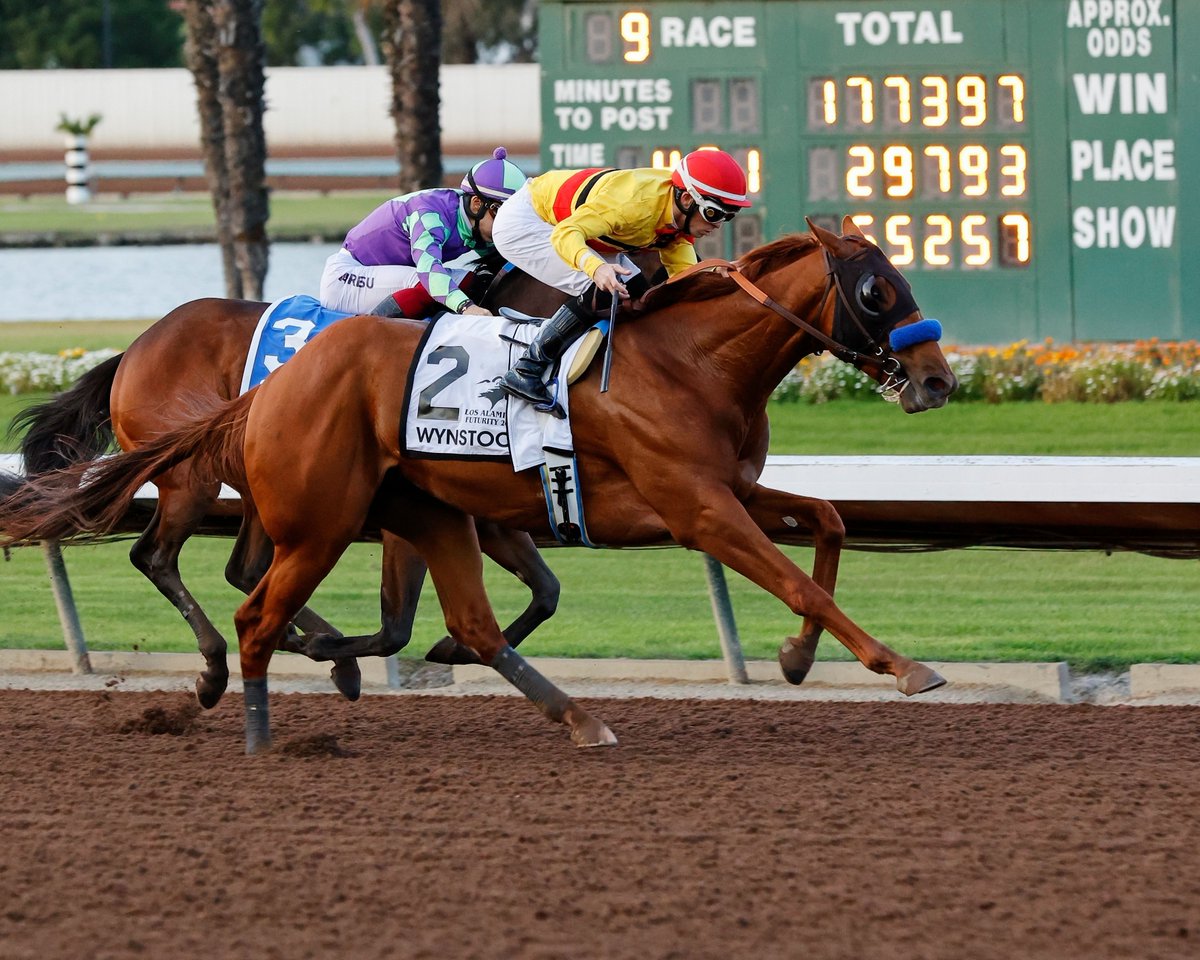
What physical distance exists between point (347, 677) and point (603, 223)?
158 centimetres

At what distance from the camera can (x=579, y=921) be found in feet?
11.5

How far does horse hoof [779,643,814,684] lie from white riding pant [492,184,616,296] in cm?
116

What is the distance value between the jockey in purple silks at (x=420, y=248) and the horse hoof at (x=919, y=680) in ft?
5.80

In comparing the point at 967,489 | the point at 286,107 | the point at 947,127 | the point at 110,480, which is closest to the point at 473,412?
the point at 110,480

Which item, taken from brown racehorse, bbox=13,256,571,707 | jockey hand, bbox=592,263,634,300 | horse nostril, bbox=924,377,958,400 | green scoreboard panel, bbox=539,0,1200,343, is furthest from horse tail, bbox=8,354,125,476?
green scoreboard panel, bbox=539,0,1200,343

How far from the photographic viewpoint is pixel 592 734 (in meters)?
5.08

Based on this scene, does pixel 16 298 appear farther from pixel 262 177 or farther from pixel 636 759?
pixel 636 759

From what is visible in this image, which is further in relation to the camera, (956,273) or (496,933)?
(956,273)

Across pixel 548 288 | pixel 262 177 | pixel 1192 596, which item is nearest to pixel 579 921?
pixel 548 288

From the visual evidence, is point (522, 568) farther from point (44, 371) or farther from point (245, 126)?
point (245, 126)

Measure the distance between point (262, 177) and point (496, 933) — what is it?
12.8 m

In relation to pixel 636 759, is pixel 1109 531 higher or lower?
higher

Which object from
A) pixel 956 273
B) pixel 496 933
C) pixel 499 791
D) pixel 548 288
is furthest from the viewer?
pixel 956 273

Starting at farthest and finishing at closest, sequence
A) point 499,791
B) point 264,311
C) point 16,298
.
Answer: point 16,298, point 264,311, point 499,791
